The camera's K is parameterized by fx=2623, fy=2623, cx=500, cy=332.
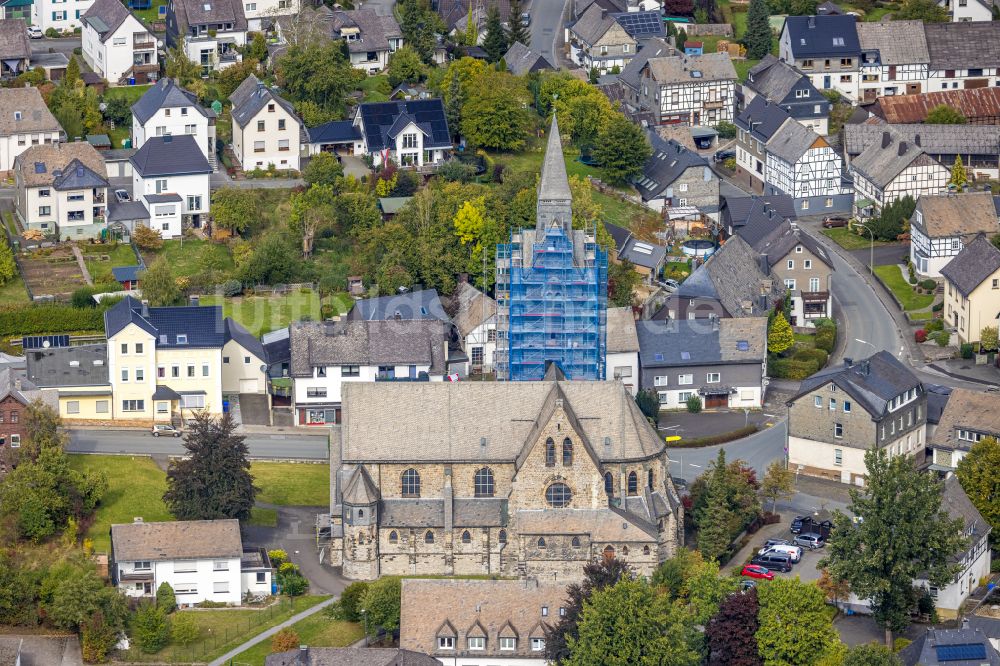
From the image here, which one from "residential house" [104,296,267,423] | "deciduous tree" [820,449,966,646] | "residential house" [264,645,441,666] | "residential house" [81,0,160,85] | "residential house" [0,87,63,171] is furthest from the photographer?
"residential house" [81,0,160,85]

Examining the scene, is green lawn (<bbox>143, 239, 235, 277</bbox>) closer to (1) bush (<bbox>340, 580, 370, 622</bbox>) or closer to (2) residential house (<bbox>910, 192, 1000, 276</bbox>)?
(1) bush (<bbox>340, 580, 370, 622</bbox>)

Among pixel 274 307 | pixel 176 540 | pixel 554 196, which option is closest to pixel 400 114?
pixel 274 307

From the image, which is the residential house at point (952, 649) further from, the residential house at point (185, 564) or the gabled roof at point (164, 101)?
the gabled roof at point (164, 101)

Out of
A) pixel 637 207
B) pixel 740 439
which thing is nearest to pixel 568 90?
pixel 637 207

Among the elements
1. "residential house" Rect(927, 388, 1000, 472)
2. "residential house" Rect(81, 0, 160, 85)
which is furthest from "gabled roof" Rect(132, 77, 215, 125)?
"residential house" Rect(927, 388, 1000, 472)

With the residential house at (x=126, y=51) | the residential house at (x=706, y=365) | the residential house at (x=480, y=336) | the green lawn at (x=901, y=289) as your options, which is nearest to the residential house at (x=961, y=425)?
the residential house at (x=706, y=365)

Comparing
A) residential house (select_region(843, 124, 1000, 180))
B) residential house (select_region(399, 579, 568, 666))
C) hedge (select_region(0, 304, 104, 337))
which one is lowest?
residential house (select_region(399, 579, 568, 666))

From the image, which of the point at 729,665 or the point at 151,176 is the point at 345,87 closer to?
the point at 151,176
